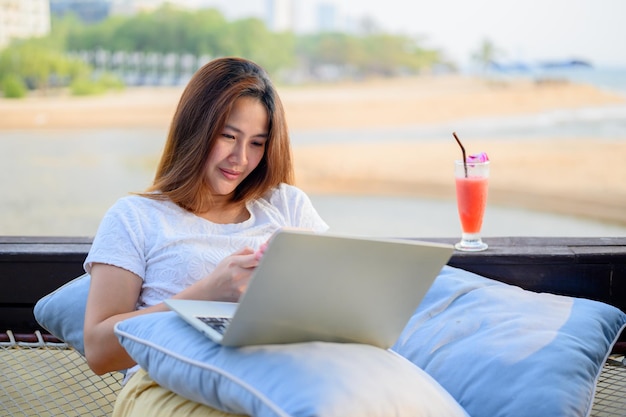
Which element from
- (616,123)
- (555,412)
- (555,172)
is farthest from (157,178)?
(616,123)

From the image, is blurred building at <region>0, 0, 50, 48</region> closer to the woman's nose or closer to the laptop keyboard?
the woman's nose

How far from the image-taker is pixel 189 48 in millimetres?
17266

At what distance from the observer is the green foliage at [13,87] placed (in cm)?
1642

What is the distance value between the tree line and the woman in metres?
15.1

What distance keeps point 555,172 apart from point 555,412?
1825 centimetres

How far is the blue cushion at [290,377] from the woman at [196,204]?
25 centimetres

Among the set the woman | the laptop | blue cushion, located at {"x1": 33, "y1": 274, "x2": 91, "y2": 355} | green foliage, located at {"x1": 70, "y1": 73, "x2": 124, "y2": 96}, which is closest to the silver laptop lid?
the laptop

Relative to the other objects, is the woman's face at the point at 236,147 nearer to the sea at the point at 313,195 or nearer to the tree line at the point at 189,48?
the sea at the point at 313,195

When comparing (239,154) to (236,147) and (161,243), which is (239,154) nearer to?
(236,147)

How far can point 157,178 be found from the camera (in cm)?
164

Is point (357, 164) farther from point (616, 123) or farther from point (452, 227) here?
point (616, 123)

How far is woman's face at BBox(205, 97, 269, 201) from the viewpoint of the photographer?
1.55 metres

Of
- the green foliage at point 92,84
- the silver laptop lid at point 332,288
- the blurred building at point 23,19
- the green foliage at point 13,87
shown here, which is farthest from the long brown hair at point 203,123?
the green foliage at point 13,87

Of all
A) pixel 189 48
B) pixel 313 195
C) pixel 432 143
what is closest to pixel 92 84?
pixel 189 48
